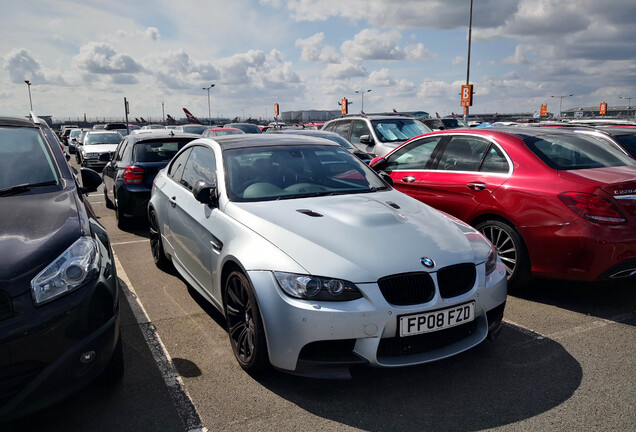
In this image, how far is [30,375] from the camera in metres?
2.34

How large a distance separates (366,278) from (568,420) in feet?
4.47

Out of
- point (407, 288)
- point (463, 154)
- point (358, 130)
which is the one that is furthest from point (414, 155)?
point (358, 130)

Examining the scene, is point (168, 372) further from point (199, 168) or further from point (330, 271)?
point (199, 168)

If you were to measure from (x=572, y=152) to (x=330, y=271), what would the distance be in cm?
341

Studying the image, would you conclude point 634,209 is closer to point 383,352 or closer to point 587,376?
point 587,376

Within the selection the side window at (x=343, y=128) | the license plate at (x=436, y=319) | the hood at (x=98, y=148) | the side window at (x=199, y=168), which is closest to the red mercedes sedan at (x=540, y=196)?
the license plate at (x=436, y=319)

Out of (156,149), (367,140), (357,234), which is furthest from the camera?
(367,140)

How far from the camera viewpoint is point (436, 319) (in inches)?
115

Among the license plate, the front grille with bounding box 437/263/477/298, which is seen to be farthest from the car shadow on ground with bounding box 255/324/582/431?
the front grille with bounding box 437/263/477/298

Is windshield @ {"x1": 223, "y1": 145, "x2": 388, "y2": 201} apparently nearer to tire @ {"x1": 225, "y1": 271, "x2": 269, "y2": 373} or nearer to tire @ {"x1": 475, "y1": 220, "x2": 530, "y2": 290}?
tire @ {"x1": 225, "y1": 271, "x2": 269, "y2": 373}

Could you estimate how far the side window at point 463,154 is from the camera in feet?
17.5

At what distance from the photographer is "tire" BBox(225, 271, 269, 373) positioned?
3.06m

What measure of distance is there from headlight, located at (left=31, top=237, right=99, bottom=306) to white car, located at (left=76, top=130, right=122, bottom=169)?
16.7 metres

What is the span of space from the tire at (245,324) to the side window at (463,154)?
3126 millimetres
